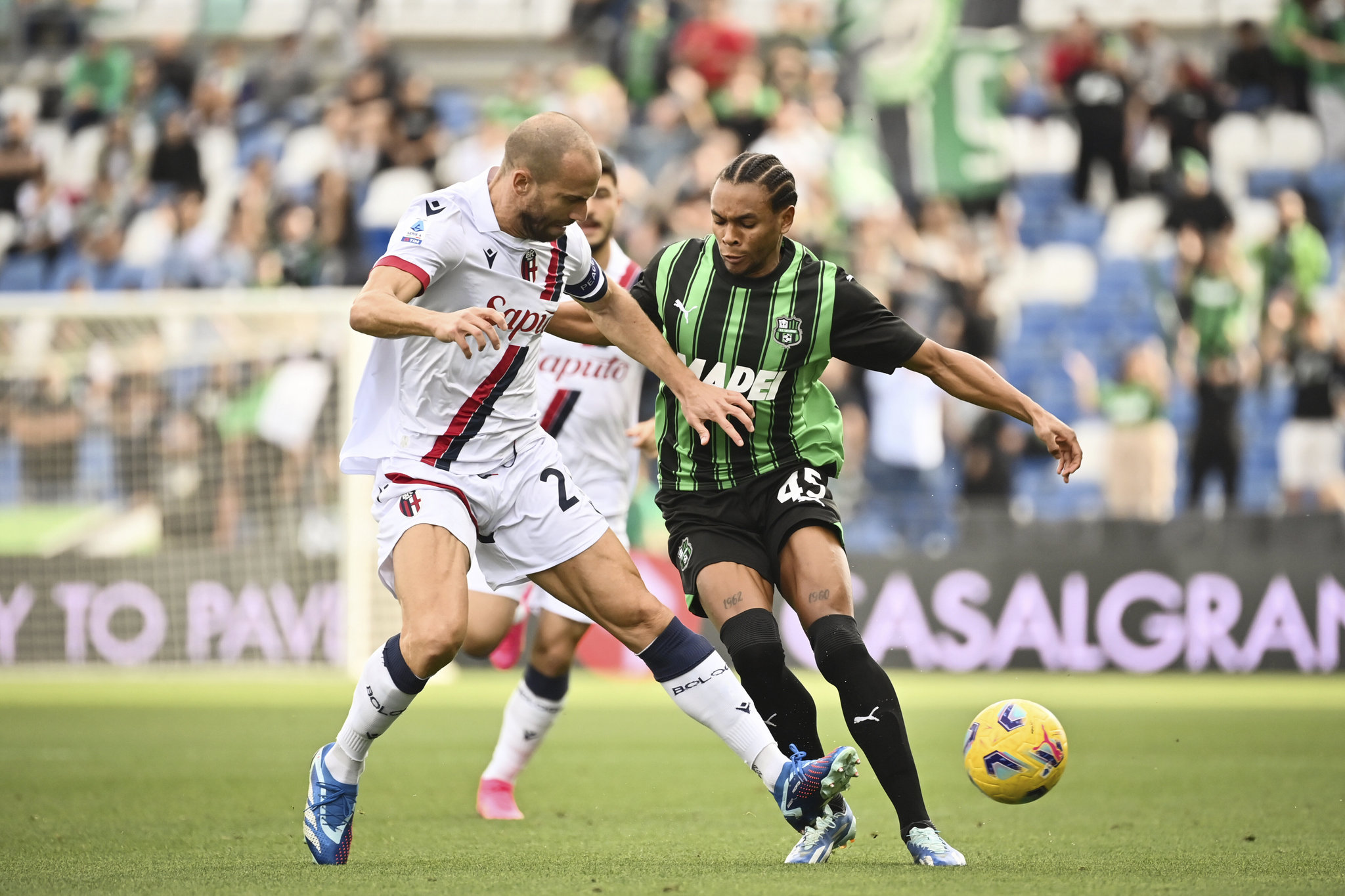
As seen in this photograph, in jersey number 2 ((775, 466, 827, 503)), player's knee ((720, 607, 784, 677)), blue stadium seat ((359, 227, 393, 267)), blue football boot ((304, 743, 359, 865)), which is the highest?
blue stadium seat ((359, 227, 393, 267))

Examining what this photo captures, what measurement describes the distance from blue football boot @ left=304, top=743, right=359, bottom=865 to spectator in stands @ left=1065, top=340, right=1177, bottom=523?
11.0m

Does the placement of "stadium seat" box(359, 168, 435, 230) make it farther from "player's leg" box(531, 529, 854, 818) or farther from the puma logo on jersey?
"player's leg" box(531, 529, 854, 818)

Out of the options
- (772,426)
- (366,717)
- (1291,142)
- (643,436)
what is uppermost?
(1291,142)

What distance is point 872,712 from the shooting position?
220 inches

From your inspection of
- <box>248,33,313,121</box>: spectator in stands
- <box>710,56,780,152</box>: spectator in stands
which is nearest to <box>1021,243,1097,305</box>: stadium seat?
Answer: <box>710,56,780,152</box>: spectator in stands

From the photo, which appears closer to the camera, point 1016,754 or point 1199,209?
point 1016,754

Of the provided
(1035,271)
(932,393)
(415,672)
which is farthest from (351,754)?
(1035,271)

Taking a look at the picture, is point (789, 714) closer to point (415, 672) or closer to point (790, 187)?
point (415, 672)

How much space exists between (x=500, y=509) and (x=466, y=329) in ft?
3.43

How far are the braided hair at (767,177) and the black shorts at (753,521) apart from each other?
93 centimetres

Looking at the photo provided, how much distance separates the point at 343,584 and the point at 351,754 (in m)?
9.40

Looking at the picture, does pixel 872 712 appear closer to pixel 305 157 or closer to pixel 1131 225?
pixel 1131 225

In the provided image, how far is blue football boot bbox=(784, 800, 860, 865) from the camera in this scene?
219 inches

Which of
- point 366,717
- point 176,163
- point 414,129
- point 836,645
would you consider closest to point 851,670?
point 836,645
